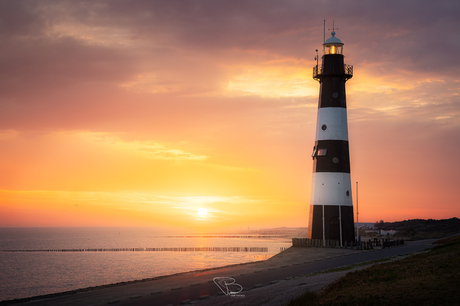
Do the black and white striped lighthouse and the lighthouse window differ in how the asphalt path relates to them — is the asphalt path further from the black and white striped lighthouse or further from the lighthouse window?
the lighthouse window

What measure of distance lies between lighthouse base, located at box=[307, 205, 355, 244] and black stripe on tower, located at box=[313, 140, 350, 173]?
13.6ft

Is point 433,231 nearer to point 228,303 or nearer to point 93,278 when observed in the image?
point 93,278

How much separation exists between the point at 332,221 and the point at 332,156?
7117 mm

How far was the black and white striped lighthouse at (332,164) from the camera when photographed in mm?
48469

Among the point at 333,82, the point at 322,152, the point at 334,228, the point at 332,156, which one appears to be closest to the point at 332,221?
the point at 334,228

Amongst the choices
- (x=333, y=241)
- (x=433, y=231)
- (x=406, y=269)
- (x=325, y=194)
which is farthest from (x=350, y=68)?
(x=433, y=231)

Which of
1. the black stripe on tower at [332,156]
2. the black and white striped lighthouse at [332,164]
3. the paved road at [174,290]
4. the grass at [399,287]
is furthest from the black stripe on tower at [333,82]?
the grass at [399,287]

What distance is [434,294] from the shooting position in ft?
51.8

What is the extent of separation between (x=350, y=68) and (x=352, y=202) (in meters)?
15.3

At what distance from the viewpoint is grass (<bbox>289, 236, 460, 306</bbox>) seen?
621 inches

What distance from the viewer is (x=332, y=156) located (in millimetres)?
48688

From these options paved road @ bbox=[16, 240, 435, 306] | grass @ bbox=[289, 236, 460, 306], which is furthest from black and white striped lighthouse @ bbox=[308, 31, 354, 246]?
grass @ bbox=[289, 236, 460, 306]

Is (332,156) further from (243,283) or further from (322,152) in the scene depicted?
(243,283)

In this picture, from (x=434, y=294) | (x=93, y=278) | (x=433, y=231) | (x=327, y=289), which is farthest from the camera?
(x=433, y=231)
